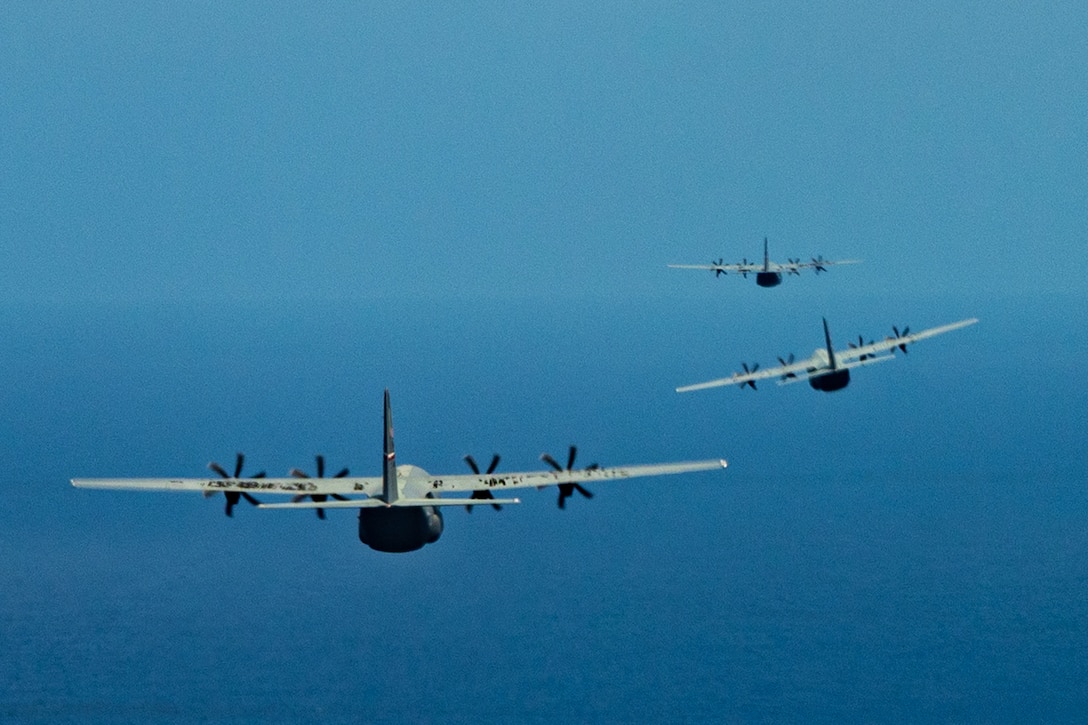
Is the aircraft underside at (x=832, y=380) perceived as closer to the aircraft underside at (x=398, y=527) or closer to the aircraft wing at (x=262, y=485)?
the aircraft wing at (x=262, y=485)

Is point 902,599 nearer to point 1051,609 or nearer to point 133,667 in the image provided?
point 1051,609

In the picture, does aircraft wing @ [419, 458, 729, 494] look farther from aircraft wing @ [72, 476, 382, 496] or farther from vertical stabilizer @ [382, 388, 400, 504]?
aircraft wing @ [72, 476, 382, 496]

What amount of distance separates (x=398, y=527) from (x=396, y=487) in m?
3.34

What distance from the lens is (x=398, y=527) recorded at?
92812mm

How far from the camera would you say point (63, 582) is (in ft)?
633

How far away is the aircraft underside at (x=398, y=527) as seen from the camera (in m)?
92.8

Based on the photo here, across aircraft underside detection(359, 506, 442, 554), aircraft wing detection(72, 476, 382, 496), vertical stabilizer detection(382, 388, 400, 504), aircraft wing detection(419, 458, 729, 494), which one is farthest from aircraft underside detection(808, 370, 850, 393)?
vertical stabilizer detection(382, 388, 400, 504)

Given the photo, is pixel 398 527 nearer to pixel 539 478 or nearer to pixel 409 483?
pixel 409 483

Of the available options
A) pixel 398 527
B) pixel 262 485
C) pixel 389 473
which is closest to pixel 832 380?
pixel 398 527

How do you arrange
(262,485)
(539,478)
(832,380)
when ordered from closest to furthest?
(539,478) → (262,485) → (832,380)

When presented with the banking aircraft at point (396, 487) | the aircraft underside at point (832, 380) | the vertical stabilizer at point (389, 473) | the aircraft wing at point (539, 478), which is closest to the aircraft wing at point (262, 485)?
the banking aircraft at point (396, 487)

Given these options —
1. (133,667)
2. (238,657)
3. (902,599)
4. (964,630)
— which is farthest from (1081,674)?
(133,667)

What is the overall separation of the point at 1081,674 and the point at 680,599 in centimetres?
5668

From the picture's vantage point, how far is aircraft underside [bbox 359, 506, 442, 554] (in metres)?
92.8
